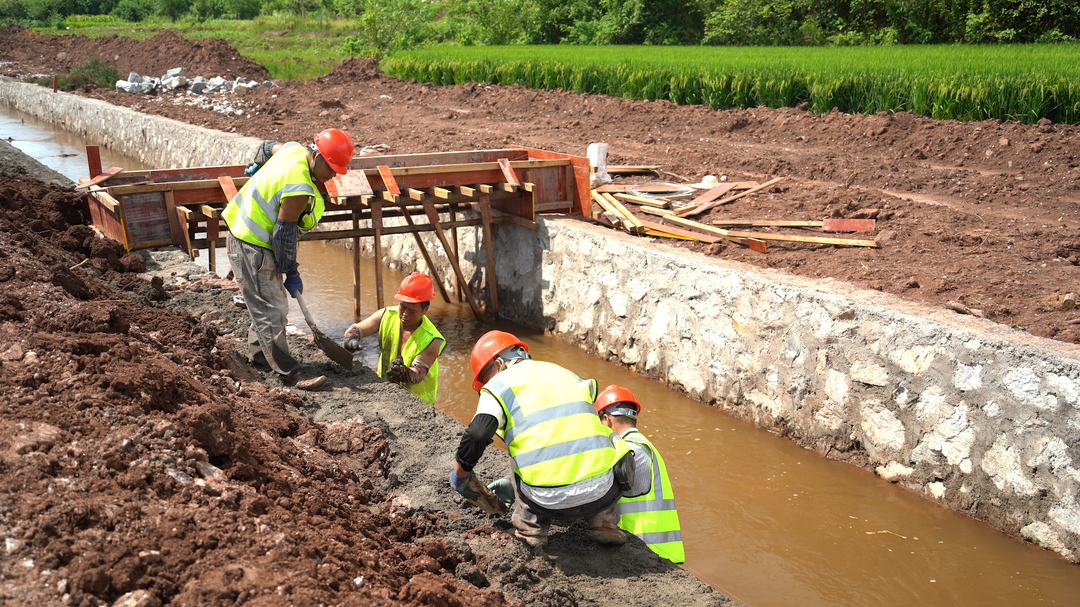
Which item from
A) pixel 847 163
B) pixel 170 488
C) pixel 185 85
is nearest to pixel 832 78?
pixel 847 163

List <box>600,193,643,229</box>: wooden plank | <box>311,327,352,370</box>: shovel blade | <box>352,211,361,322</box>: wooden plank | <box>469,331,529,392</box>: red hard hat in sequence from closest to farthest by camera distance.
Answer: <box>469,331,529,392</box>: red hard hat, <box>311,327,352,370</box>: shovel blade, <box>600,193,643,229</box>: wooden plank, <box>352,211,361,322</box>: wooden plank

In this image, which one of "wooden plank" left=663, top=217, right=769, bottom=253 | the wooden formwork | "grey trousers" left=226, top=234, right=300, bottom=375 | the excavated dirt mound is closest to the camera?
"grey trousers" left=226, top=234, right=300, bottom=375

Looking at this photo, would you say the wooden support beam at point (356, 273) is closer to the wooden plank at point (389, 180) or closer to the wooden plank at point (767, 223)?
the wooden plank at point (389, 180)

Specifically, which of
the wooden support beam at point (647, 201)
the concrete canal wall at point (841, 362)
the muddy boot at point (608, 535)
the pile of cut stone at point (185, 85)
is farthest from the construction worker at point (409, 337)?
the pile of cut stone at point (185, 85)

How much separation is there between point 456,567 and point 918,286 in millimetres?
4709

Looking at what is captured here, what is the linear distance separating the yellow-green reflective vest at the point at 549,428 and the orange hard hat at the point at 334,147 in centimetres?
232

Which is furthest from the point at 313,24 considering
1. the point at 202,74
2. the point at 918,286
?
the point at 918,286

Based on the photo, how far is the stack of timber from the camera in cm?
814

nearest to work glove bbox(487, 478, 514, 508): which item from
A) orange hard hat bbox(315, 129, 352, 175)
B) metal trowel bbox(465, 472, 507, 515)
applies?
metal trowel bbox(465, 472, 507, 515)

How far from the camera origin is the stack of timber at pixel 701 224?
8141 mm

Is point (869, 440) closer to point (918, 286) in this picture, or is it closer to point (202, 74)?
point (918, 286)

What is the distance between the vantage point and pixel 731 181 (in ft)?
34.5

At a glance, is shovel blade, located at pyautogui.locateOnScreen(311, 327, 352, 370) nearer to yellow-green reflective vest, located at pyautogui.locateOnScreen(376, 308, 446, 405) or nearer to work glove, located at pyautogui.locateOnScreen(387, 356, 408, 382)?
yellow-green reflective vest, located at pyautogui.locateOnScreen(376, 308, 446, 405)

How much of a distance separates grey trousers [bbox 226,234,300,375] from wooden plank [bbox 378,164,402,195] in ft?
9.03
